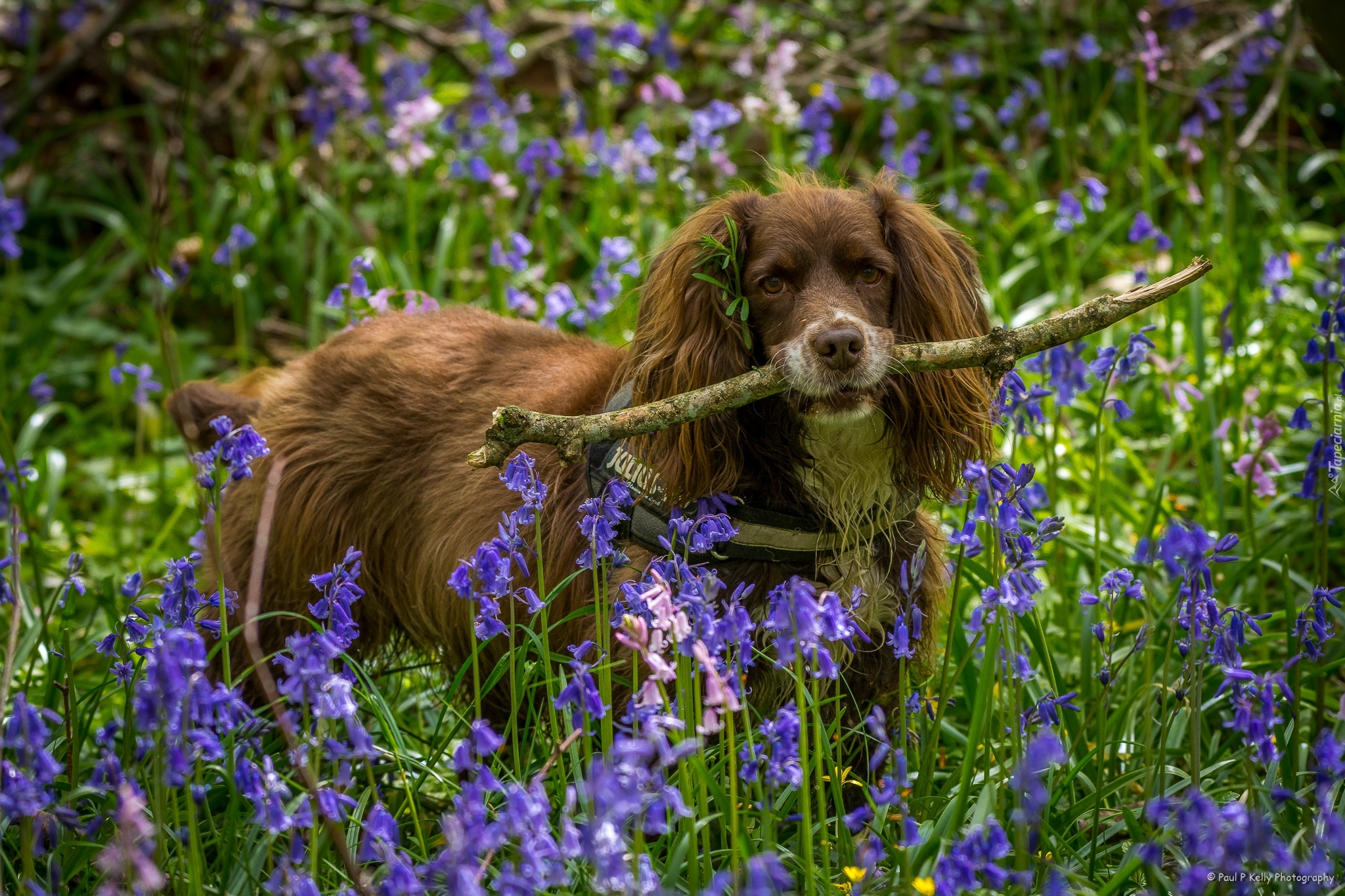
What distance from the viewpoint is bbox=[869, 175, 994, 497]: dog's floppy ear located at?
2721mm

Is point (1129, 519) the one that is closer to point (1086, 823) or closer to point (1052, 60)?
point (1086, 823)

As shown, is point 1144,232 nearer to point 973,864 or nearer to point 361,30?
point 973,864

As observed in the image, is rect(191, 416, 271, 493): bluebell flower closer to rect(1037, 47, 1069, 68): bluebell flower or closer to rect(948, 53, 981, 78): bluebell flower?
rect(1037, 47, 1069, 68): bluebell flower

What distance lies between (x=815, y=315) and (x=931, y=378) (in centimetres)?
34

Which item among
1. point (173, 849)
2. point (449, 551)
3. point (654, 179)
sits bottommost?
point (173, 849)

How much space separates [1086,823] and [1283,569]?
25.7 inches

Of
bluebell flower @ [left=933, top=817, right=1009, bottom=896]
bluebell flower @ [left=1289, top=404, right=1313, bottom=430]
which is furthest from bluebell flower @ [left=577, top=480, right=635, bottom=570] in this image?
bluebell flower @ [left=1289, top=404, right=1313, bottom=430]

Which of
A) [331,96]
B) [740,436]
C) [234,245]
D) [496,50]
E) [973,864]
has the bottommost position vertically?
[973,864]

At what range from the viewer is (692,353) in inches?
106

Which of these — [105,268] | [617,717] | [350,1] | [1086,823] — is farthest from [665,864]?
[350,1]

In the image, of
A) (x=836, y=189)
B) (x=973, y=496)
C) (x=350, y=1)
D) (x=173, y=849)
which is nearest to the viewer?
(x=173, y=849)

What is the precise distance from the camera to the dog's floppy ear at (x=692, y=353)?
2.63 meters

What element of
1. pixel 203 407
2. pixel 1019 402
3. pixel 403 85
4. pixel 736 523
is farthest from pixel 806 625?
pixel 403 85

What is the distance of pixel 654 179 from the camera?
5.06 meters
